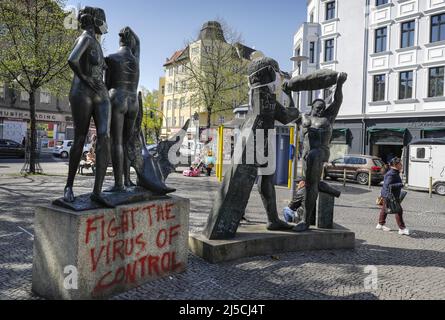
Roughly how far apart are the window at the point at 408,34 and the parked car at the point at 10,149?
26.5 metres

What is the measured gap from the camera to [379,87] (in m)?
25.8

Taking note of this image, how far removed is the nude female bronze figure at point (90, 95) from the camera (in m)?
4.16

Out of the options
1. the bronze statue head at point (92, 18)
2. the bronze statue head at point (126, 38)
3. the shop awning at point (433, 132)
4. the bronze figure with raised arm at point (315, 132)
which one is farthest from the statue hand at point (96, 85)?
the shop awning at point (433, 132)

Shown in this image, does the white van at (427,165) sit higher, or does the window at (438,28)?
the window at (438,28)

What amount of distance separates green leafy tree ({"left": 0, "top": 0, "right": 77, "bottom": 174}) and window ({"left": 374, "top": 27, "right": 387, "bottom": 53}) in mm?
19021

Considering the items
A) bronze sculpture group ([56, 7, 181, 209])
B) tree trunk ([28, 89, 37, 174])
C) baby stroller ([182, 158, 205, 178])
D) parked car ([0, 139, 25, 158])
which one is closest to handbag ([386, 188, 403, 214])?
→ bronze sculpture group ([56, 7, 181, 209])

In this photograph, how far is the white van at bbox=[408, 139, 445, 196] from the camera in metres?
17.0

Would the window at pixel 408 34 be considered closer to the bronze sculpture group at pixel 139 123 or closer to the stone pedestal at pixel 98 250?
the bronze sculpture group at pixel 139 123

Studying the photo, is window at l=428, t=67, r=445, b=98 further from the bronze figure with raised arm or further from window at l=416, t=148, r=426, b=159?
the bronze figure with raised arm

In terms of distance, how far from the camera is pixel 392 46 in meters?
25.0

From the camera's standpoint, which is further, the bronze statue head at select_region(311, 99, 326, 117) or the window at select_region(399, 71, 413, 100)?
the window at select_region(399, 71, 413, 100)
